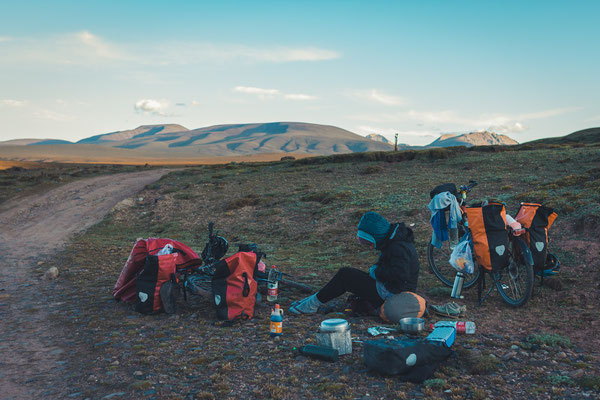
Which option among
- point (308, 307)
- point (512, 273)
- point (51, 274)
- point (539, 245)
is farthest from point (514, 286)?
point (51, 274)

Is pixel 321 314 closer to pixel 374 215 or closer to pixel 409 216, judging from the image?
pixel 374 215

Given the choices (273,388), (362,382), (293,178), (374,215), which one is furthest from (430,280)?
(293,178)

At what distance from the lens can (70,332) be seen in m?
6.46

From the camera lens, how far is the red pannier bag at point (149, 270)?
7000 millimetres

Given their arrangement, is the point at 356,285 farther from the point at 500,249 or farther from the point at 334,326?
the point at 500,249

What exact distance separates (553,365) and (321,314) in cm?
318

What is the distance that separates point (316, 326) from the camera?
6.25 metres

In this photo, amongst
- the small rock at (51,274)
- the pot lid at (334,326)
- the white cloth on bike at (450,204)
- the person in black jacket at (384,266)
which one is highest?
the white cloth on bike at (450,204)

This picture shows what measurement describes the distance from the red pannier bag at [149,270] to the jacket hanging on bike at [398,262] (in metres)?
3.31

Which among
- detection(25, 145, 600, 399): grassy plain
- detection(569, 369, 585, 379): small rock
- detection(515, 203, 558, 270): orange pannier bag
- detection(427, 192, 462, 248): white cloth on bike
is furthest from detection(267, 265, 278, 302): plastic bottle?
detection(569, 369, 585, 379): small rock

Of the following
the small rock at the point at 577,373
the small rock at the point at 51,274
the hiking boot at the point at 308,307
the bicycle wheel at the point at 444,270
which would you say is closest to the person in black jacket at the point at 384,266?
the hiking boot at the point at 308,307

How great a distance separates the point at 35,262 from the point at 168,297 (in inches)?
293

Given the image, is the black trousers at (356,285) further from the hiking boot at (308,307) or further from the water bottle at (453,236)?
the water bottle at (453,236)

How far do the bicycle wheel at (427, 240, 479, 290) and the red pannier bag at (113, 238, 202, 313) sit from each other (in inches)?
175
